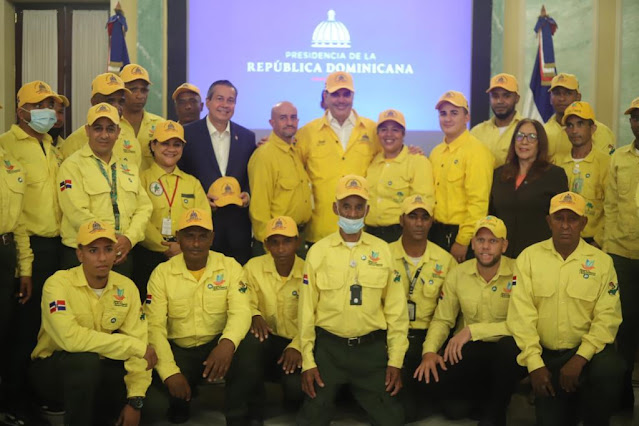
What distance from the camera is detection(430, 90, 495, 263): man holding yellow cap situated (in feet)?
16.1

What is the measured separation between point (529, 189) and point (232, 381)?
7.12 feet

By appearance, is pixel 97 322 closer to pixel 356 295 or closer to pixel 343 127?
pixel 356 295

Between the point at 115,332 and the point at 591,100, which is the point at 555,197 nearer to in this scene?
the point at 115,332

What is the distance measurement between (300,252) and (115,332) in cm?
170

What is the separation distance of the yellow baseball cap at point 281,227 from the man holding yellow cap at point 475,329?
3.39ft

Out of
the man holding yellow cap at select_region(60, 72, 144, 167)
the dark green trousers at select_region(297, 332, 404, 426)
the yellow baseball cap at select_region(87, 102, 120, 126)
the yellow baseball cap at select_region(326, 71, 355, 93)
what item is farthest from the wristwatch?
the yellow baseball cap at select_region(326, 71, 355, 93)

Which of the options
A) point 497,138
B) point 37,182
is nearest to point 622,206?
point 497,138

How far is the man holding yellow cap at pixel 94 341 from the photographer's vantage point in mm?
4031

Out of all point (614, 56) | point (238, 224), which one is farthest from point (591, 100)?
point (238, 224)

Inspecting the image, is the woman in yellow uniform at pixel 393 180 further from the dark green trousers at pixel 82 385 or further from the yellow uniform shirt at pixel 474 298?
the dark green trousers at pixel 82 385

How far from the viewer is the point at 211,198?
16.8 ft

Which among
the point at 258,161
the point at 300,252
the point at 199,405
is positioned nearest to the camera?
the point at 199,405

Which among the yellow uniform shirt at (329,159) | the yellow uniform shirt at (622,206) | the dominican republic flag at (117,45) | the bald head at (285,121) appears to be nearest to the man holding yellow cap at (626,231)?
the yellow uniform shirt at (622,206)

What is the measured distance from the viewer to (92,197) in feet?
14.9
